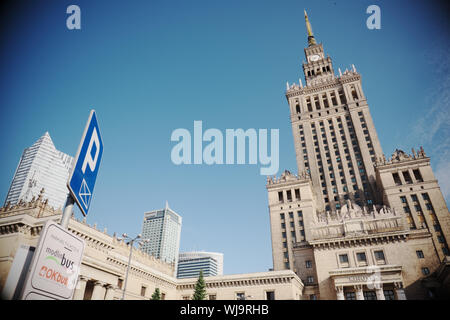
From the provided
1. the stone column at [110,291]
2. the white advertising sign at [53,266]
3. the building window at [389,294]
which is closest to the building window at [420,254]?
the building window at [389,294]

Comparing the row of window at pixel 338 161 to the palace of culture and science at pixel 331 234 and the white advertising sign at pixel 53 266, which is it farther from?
the white advertising sign at pixel 53 266

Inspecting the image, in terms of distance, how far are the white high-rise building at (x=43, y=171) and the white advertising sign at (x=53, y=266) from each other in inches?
6425

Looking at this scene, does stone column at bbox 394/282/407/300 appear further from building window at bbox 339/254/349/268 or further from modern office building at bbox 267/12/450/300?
building window at bbox 339/254/349/268

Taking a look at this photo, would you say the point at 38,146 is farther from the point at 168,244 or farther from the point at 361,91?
the point at 361,91

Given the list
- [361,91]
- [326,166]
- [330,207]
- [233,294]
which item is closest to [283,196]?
[330,207]

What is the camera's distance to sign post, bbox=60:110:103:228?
14.8ft

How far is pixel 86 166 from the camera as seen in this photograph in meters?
4.98

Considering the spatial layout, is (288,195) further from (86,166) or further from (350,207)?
(86,166)

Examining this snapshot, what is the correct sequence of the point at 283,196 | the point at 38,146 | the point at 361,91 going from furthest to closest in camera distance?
1. the point at 38,146
2. the point at 361,91
3. the point at 283,196

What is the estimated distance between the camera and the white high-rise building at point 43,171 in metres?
148
